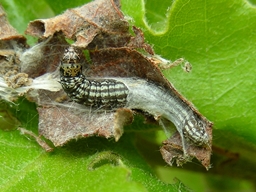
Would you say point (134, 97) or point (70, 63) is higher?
point (70, 63)

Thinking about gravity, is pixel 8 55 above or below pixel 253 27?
below

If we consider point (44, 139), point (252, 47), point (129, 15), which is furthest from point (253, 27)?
point (44, 139)

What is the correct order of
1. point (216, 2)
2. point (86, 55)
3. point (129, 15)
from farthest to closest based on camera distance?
point (86, 55) < point (129, 15) < point (216, 2)

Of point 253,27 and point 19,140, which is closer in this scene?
point 253,27

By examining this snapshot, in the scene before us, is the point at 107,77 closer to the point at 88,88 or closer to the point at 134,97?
the point at 88,88

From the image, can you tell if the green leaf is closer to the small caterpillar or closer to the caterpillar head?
the small caterpillar

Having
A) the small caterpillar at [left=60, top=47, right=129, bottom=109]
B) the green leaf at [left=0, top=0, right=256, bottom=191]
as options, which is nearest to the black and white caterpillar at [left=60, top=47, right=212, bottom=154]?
the small caterpillar at [left=60, top=47, right=129, bottom=109]

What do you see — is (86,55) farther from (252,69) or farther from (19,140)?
(252,69)

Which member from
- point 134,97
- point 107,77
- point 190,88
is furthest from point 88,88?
point 190,88
